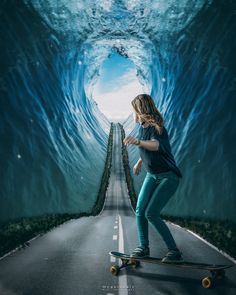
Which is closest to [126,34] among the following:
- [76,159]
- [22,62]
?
[76,159]

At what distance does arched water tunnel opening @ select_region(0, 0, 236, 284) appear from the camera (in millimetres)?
14664

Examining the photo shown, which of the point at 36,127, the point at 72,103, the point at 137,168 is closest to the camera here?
the point at 137,168

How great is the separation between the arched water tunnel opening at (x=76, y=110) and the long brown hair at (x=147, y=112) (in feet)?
9.61

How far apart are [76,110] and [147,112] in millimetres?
26356

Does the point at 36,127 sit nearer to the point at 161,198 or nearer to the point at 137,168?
the point at 137,168

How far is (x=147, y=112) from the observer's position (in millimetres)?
5129

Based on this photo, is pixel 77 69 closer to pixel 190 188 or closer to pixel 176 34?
pixel 176 34

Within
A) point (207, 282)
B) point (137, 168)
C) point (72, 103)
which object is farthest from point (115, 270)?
point (72, 103)

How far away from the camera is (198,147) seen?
17.9 m

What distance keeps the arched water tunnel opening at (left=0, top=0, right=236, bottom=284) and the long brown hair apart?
9.61ft

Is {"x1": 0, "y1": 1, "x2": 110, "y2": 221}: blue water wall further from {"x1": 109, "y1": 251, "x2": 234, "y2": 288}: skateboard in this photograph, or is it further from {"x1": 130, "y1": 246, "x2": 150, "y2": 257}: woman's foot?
{"x1": 130, "y1": 246, "x2": 150, "y2": 257}: woman's foot

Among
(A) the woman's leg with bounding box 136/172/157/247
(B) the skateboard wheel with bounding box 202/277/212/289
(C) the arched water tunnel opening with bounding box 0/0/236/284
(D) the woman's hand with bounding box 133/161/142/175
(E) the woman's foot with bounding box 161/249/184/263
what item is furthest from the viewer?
(C) the arched water tunnel opening with bounding box 0/0/236/284

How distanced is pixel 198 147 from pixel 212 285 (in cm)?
1355

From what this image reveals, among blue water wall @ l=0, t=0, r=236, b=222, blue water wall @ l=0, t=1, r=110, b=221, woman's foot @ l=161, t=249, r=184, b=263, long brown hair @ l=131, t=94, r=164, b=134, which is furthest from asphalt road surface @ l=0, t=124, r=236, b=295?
blue water wall @ l=0, t=0, r=236, b=222
